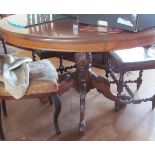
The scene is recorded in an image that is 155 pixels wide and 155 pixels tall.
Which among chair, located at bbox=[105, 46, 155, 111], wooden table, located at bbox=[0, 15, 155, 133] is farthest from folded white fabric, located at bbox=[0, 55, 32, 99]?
chair, located at bbox=[105, 46, 155, 111]

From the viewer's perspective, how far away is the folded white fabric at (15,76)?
4.94ft

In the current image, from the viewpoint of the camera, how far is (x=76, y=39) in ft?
4.32

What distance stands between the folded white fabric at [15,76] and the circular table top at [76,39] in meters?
0.20

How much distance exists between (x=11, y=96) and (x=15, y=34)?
412mm

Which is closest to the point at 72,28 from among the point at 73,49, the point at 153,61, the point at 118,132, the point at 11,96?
the point at 73,49

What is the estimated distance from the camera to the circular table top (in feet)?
4.34

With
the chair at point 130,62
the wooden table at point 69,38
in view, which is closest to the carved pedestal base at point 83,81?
the chair at point 130,62

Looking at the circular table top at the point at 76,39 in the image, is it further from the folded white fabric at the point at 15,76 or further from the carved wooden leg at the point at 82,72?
the carved wooden leg at the point at 82,72

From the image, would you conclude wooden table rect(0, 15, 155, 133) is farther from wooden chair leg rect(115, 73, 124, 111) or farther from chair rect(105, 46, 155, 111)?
wooden chair leg rect(115, 73, 124, 111)

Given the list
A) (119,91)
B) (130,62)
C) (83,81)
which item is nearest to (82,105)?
(83,81)

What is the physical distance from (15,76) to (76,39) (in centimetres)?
48

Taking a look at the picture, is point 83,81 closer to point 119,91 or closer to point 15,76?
point 119,91

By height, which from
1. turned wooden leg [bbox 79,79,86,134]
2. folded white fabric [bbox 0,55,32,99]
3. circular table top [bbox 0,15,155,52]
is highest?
circular table top [bbox 0,15,155,52]

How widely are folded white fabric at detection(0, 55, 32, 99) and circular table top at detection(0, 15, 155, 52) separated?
0.20 meters
